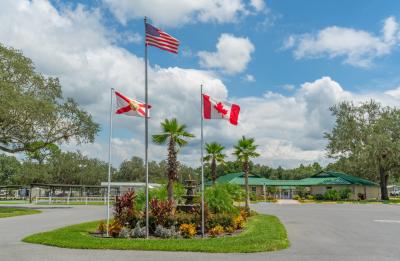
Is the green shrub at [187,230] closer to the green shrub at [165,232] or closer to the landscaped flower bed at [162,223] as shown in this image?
the landscaped flower bed at [162,223]

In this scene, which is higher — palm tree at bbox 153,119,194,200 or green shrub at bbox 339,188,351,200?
palm tree at bbox 153,119,194,200

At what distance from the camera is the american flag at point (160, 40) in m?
15.9

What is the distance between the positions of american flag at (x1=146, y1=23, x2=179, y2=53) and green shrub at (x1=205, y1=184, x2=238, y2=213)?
24.1ft

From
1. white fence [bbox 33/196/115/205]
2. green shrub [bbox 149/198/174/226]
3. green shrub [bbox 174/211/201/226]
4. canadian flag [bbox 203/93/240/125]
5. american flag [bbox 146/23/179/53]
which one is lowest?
white fence [bbox 33/196/115/205]

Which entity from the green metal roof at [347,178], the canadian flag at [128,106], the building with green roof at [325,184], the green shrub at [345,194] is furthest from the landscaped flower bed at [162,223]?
the green metal roof at [347,178]

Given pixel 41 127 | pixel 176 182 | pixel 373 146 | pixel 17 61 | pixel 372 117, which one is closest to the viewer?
pixel 176 182

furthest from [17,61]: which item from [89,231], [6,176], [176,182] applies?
[6,176]

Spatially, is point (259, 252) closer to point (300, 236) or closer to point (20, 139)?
point (300, 236)

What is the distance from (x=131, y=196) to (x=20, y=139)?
2032cm

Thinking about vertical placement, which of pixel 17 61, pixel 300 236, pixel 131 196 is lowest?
pixel 300 236

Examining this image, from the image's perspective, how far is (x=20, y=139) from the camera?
34.5m

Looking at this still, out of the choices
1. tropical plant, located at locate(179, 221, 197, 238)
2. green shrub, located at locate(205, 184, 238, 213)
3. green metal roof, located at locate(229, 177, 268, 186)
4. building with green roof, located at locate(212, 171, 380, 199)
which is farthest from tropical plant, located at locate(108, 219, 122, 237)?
green metal roof, located at locate(229, 177, 268, 186)

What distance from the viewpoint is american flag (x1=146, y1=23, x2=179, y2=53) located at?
52.1 ft

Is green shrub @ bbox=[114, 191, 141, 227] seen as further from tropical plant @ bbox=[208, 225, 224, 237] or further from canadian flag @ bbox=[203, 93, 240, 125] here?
canadian flag @ bbox=[203, 93, 240, 125]
